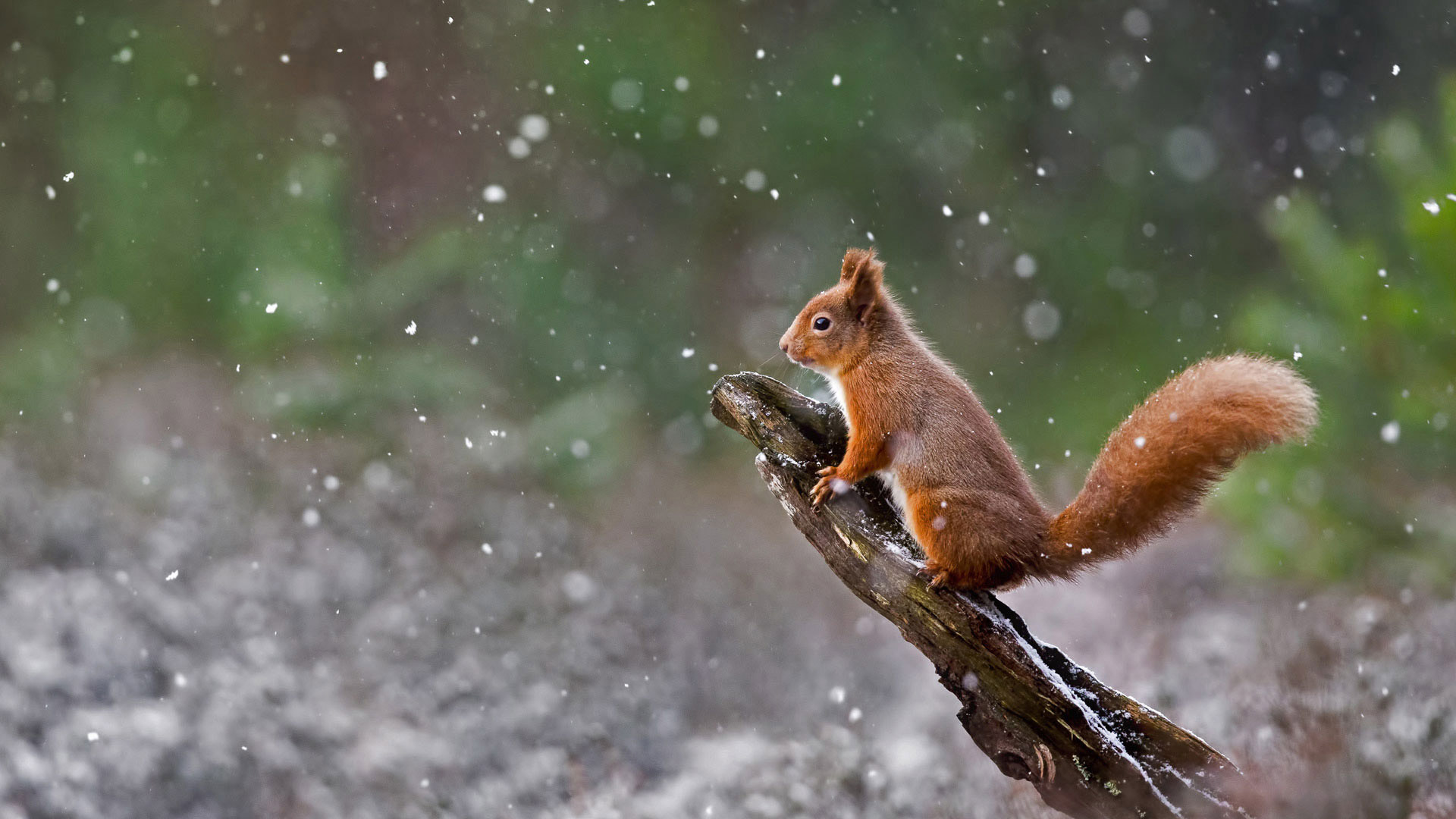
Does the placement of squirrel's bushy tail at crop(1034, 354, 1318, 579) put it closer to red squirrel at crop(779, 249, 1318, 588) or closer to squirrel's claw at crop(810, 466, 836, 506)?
red squirrel at crop(779, 249, 1318, 588)

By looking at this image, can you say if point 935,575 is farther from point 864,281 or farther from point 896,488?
point 864,281

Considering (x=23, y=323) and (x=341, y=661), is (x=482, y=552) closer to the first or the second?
(x=341, y=661)

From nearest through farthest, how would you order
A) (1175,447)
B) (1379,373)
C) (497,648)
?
(1175,447), (1379,373), (497,648)

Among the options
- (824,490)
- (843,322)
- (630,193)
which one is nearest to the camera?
(824,490)

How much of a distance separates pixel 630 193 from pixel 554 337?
0.48 m

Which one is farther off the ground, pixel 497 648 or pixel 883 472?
pixel 883 472

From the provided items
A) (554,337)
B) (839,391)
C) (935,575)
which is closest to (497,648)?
(554,337)

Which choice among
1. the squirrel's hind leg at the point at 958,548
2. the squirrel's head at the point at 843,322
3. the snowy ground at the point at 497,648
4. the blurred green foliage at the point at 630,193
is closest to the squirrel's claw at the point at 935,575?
the squirrel's hind leg at the point at 958,548

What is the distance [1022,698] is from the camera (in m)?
1.05

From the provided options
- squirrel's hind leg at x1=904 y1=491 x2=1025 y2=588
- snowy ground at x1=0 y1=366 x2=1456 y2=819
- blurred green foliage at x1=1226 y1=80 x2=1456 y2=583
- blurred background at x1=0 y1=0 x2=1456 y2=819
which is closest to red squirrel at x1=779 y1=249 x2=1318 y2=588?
squirrel's hind leg at x1=904 y1=491 x2=1025 y2=588

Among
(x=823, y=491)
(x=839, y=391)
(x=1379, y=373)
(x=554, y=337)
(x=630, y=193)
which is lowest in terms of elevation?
(x=823, y=491)

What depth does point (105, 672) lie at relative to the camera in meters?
2.62

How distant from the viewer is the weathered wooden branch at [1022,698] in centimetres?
105

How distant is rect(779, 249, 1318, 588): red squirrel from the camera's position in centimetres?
100
